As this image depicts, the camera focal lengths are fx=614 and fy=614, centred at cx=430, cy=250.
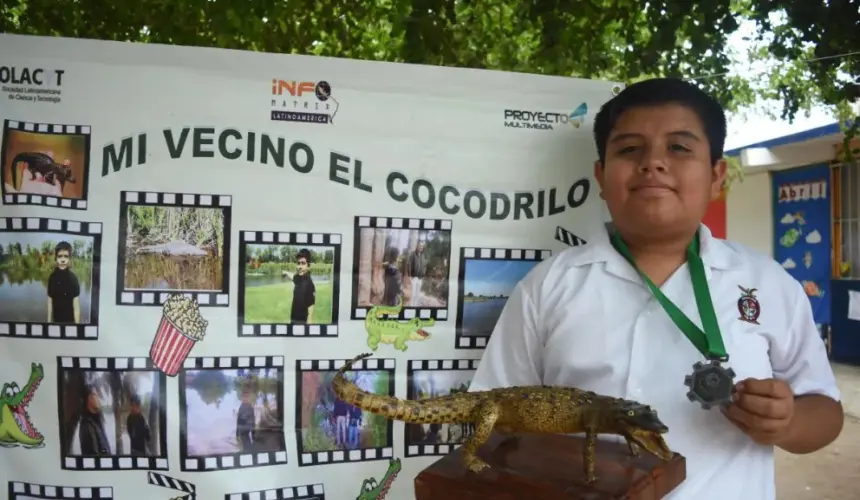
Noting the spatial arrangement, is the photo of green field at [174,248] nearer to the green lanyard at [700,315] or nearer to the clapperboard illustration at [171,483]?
the clapperboard illustration at [171,483]

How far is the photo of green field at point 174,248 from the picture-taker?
1601 mm

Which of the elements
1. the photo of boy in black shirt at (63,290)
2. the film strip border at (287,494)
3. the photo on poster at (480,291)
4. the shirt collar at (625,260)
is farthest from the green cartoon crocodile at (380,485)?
the photo of boy in black shirt at (63,290)

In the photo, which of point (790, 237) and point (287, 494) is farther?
point (790, 237)

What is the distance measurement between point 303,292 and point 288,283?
5 cm

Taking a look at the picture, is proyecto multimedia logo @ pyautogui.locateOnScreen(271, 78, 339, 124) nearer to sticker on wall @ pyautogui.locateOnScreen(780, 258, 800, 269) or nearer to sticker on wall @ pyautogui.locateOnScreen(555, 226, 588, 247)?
sticker on wall @ pyautogui.locateOnScreen(555, 226, 588, 247)

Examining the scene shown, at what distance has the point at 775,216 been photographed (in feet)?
8.86

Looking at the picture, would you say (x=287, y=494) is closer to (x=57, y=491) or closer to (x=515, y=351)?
(x=57, y=491)

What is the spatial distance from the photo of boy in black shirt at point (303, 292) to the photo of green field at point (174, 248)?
0.20 m

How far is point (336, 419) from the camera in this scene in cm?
169

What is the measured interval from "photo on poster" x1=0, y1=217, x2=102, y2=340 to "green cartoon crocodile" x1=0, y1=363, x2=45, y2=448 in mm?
116

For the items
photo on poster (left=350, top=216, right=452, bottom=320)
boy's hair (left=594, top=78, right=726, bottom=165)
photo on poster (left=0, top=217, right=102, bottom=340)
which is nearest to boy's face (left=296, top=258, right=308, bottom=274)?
photo on poster (left=350, top=216, right=452, bottom=320)

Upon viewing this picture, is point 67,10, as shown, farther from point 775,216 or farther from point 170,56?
point 775,216

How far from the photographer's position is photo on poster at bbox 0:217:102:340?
1574 mm

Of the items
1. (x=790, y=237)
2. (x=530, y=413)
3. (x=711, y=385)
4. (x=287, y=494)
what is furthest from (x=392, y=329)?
(x=790, y=237)
